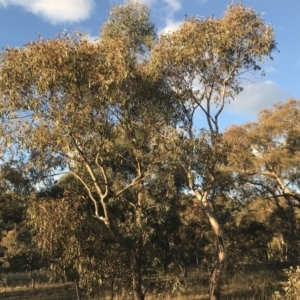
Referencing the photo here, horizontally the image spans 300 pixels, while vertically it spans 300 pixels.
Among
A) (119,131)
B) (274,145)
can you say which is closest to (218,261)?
(119,131)

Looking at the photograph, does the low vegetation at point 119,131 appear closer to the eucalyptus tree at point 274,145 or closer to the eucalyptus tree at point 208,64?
the eucalyptus tree at point 208,64

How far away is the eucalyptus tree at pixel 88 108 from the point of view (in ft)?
31.2

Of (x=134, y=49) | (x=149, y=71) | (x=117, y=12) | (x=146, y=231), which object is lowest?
(x=146, y=231)

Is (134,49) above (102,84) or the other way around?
above

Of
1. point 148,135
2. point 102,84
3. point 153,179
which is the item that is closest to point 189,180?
point 153,179

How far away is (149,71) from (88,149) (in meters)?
2.60

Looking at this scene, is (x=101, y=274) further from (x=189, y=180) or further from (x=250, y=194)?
(x=250, y=194)

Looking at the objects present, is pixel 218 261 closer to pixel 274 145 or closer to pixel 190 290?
pixel 190 290

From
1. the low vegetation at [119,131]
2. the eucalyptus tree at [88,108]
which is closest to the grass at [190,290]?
the low vegetation at [119,131]

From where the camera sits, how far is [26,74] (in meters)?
→ 9.55

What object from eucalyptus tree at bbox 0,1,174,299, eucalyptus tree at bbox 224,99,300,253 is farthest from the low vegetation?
eucalyptus tree at bbox 224,99,300,253

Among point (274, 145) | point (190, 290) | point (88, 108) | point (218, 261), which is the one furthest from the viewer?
point (274, 145)

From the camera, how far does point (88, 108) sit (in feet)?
32.1

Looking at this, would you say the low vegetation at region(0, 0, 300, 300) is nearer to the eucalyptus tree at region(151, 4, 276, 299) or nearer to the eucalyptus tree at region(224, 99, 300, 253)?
the eucalyptus tree at region(151, 4, 276, 299)
